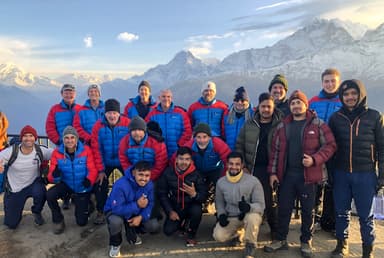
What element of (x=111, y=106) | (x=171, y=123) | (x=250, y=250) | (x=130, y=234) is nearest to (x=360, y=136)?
(x=250, y=250)

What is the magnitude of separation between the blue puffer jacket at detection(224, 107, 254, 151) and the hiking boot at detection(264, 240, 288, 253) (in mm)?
1705

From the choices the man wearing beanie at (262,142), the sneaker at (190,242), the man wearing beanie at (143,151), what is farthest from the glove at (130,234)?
the man wearing beanie at (262,142)

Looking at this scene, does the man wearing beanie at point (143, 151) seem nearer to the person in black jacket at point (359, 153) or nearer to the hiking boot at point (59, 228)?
the hiking boot at point (59, 228)

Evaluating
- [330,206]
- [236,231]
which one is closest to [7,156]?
[236,231]

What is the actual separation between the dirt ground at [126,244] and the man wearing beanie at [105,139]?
594 mm

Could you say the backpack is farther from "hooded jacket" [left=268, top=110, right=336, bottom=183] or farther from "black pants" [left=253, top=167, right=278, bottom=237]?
"hooded jacket" [left=268, top=110, right=336, bottom=183]

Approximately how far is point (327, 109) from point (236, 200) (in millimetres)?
2152

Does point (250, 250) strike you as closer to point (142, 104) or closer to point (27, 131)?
point (142, 104)

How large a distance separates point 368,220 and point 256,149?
5.96 feet

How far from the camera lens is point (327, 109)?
5.32 meters

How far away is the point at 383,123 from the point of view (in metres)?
4.31

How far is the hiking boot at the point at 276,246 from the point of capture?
489 cm

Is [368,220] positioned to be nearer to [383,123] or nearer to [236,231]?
[383,123]

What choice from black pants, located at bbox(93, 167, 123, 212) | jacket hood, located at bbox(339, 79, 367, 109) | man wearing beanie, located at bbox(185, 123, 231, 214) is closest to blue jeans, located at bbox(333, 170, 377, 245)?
jacket hood, located at bbox(339, 79, 367, 109)
